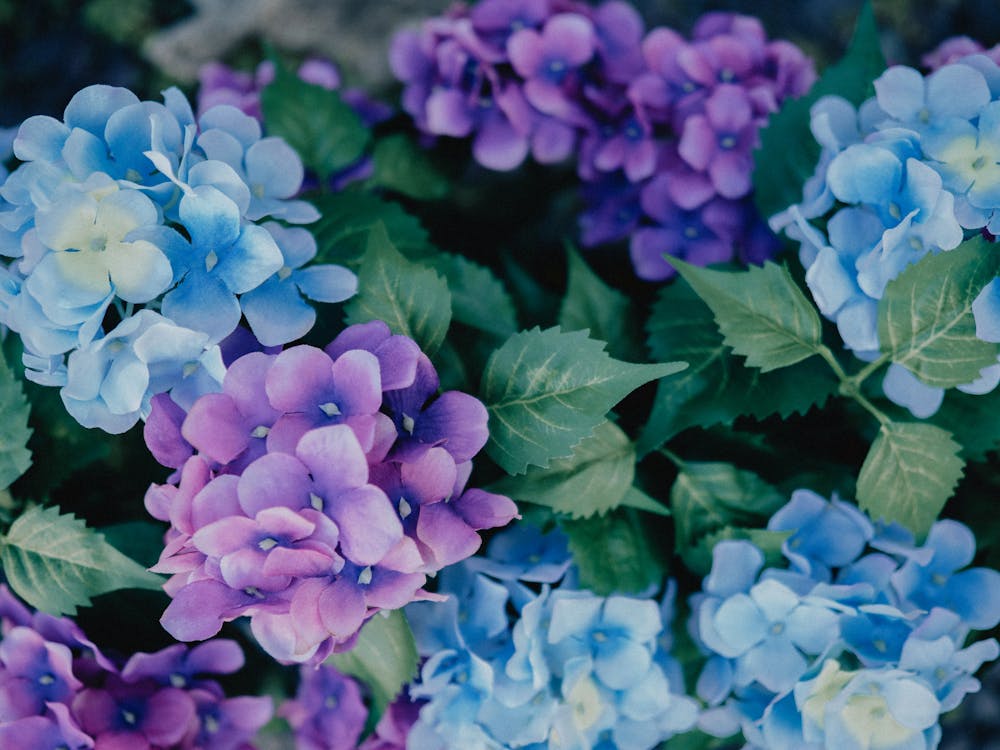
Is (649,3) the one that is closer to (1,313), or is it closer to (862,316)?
(862,316)

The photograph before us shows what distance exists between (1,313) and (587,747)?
646mm

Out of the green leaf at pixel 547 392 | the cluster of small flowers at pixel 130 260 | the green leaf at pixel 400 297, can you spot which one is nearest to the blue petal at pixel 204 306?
the cluster of small flowers at pixel 130 260

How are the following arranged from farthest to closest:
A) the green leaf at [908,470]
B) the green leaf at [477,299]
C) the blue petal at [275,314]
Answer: the green leaf at [477,299] < the green leaf at [908,470] < the blue petal at [275,314]

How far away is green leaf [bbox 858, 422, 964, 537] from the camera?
85 centimetres

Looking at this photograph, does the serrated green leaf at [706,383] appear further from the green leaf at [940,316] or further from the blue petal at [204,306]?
the blue petal at [204,306]

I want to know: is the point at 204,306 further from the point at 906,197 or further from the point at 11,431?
the point at 906,197

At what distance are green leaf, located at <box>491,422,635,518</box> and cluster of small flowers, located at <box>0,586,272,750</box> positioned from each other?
0.38 meters

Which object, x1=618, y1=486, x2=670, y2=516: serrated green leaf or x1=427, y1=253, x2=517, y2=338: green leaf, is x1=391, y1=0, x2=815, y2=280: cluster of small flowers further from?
x1=618, y1=486, x2=670, y2=516: serrated green leaf

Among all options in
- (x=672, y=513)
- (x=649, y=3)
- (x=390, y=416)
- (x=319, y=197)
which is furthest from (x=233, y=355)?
(x=649, y=3)

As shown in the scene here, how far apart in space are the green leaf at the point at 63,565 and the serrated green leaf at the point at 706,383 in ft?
1.61

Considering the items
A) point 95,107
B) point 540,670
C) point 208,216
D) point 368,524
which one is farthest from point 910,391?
point 95,107

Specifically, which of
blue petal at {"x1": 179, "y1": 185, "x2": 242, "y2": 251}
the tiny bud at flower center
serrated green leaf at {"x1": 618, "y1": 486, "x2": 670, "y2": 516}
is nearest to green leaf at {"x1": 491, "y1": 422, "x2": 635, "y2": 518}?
serrated green leaf at {"x1": 618, "y1": 486, "x2": 670, "y2": 516}

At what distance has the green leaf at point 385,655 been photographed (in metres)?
0.85

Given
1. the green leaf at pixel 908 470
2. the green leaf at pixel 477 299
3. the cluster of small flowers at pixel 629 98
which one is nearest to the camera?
the green leaf at pixel 908 470
